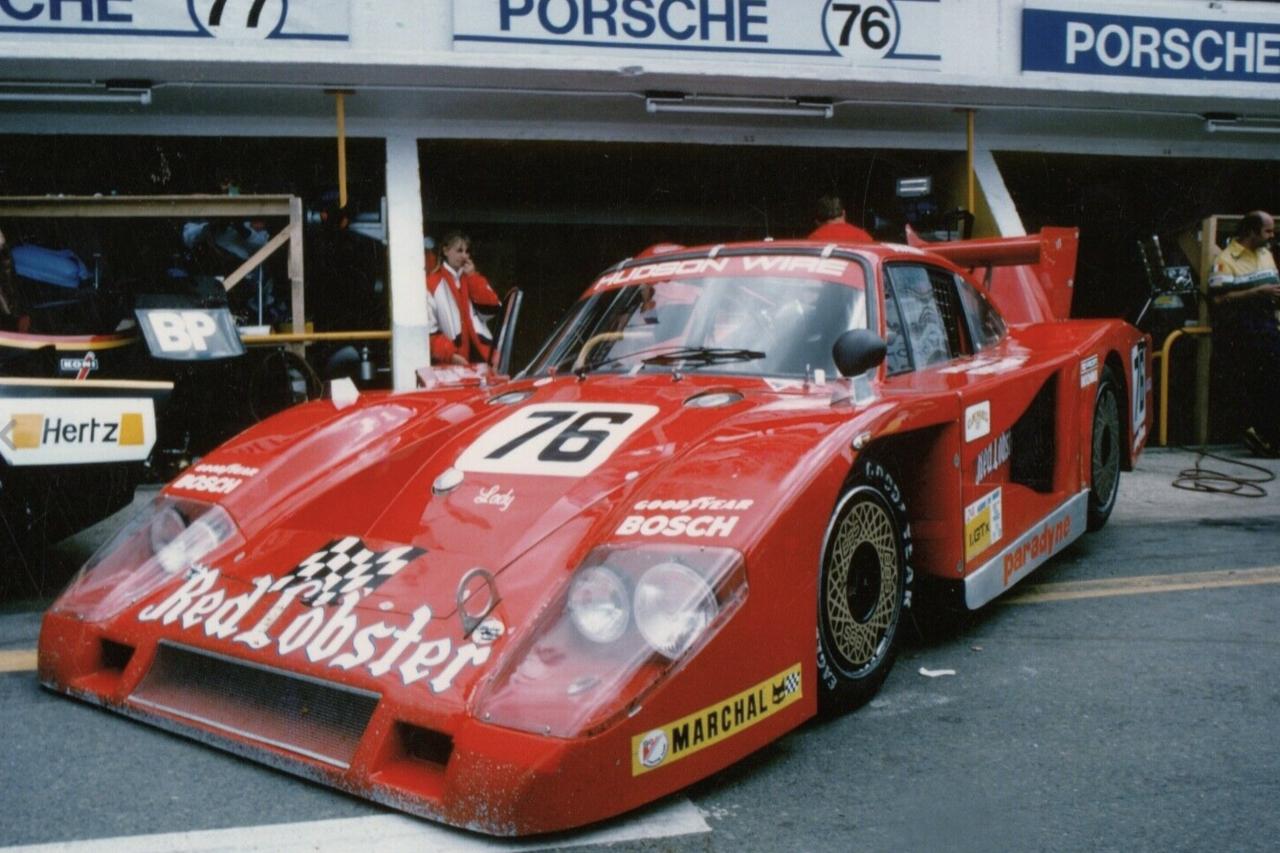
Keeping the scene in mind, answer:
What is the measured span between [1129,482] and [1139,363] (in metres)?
1.69

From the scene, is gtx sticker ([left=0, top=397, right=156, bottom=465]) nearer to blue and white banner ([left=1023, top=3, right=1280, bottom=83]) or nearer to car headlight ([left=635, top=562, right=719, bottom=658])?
car headlight ([left=635, top=562, right=719, bottom=658])

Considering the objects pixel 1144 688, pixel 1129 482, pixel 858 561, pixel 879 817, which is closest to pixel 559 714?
pixel 879 817

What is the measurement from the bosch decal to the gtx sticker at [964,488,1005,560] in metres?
1.74

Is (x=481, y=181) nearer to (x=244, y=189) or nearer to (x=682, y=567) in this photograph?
(x=244, y=189)

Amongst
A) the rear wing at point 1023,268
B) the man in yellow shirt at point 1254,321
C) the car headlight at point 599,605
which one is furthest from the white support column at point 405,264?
the man in yellow shirt at point 1254,321

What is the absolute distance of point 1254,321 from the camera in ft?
29.1

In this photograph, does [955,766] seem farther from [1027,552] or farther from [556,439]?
[1027,552]

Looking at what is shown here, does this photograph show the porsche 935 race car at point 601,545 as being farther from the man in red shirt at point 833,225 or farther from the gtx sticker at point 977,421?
the man in red shirt at point 833,225

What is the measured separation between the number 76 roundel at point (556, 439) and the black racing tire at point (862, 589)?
25.6 inches

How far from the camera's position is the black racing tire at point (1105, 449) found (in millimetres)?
5504

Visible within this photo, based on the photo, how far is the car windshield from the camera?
397 centimetres

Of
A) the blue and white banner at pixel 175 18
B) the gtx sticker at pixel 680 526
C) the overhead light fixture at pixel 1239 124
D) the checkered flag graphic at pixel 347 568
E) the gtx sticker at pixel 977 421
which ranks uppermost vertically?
the blue and white banner at pixel 175 18

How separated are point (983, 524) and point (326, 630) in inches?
84.9

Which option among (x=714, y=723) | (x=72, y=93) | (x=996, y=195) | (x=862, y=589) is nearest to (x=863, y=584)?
(x=862, y=589)
